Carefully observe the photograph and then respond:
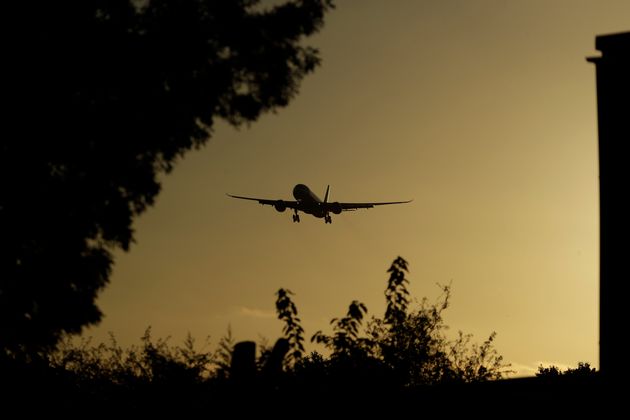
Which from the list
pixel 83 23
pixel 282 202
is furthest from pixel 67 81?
pixel 282 202

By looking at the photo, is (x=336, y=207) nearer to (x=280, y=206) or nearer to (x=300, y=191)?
(x=280, y=206)

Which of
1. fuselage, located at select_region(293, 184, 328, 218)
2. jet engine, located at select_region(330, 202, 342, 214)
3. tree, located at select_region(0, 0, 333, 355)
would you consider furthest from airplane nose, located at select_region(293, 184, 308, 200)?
tree, located at select_region(0, 0, 333, 355)

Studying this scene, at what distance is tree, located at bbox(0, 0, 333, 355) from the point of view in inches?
711

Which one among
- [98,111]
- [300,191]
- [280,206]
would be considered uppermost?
[300,191]

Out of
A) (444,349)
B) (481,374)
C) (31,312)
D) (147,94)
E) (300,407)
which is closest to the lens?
(300,407)

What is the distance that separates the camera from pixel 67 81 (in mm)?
18859

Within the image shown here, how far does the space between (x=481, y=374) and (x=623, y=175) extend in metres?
26.5

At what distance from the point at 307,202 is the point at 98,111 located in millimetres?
63679

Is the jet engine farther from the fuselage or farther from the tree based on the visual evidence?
the tree

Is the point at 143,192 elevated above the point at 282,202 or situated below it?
below

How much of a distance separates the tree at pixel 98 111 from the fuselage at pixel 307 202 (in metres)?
60.5

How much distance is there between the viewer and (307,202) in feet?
271

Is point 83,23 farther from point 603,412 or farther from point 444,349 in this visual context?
point 444,349

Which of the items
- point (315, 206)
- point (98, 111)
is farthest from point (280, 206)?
point (98, 111)
